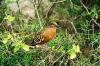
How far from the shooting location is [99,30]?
17.4ft

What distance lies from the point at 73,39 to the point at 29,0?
53.7 inches

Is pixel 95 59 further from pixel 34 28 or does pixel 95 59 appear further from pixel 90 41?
pixel 34 28

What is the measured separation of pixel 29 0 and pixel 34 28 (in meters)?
0.81

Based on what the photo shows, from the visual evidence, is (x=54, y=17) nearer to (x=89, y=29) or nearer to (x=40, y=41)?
(x=89, y=29)

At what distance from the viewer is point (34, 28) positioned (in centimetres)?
526

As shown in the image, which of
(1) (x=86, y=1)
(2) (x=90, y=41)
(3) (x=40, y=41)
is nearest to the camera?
(3) (x=40, y=41)

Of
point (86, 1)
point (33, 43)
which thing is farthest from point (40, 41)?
point (86, 1)

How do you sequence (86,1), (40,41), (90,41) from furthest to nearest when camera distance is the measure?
(86,1) < (90,41) < (40,41)

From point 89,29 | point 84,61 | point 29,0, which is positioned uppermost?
point 29,0

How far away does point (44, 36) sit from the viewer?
181 inches

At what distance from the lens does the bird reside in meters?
4.60

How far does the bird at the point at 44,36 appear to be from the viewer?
4602mm

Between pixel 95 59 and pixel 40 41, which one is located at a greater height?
pixel 40 41

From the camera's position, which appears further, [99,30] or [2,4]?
[2,4]
